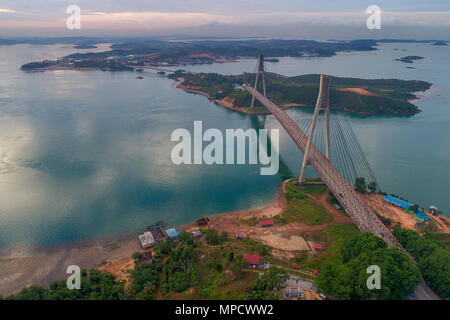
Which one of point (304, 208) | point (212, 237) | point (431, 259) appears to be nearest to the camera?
point (431, 259)

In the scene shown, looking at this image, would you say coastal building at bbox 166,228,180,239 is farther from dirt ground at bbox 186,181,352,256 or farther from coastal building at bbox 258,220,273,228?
coastal building at bbox 258,220,273,228

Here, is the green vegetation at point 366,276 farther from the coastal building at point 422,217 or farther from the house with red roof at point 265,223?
the coastal building at point 422,217

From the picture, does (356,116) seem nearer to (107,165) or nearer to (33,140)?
(107,165)

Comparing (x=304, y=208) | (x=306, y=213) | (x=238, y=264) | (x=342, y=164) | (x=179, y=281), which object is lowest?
(x=179, y=281)

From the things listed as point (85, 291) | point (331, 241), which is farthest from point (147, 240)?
point (331, 241)

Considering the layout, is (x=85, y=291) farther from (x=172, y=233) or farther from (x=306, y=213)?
(x=306, y=213)

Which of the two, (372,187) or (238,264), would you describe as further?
(372,187)

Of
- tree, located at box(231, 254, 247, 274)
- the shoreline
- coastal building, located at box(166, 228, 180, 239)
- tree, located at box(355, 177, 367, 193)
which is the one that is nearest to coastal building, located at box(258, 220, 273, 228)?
tree, located at box(231, 254, 247, 274)
